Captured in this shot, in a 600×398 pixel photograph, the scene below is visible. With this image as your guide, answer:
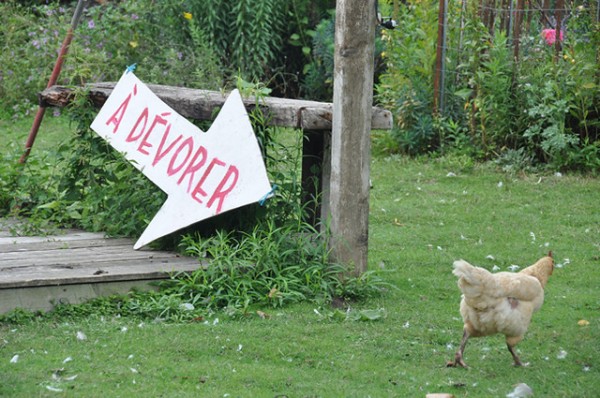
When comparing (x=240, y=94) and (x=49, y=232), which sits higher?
(x=240, y=94)

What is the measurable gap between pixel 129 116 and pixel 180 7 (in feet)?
20.5

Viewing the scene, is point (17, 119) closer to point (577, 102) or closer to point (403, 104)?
point (403, 104)

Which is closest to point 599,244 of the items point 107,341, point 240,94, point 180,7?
point 240,94

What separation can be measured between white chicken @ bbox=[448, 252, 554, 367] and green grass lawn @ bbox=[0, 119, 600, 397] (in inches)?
7.1

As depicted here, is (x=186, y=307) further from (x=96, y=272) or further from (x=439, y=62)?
(x=439, y=62)

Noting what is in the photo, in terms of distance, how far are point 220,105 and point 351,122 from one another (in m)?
1.01

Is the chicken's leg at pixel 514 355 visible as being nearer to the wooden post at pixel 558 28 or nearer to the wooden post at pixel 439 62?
the wooden post at pixel 558 28

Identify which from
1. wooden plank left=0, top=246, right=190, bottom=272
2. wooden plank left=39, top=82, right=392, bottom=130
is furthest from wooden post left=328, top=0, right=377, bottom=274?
wooden plank left=0, top=246, right=190, bottom=272

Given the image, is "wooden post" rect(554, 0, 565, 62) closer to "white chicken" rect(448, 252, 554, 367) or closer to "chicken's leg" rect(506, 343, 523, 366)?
"white chicken" rect(448, 252, 554, 367)

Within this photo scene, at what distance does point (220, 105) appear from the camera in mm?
6328

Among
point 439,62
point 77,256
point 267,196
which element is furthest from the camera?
point 439,62

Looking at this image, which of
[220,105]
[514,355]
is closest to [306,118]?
[220,105]

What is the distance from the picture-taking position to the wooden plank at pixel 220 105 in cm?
600

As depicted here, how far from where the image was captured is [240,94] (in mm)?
6207
